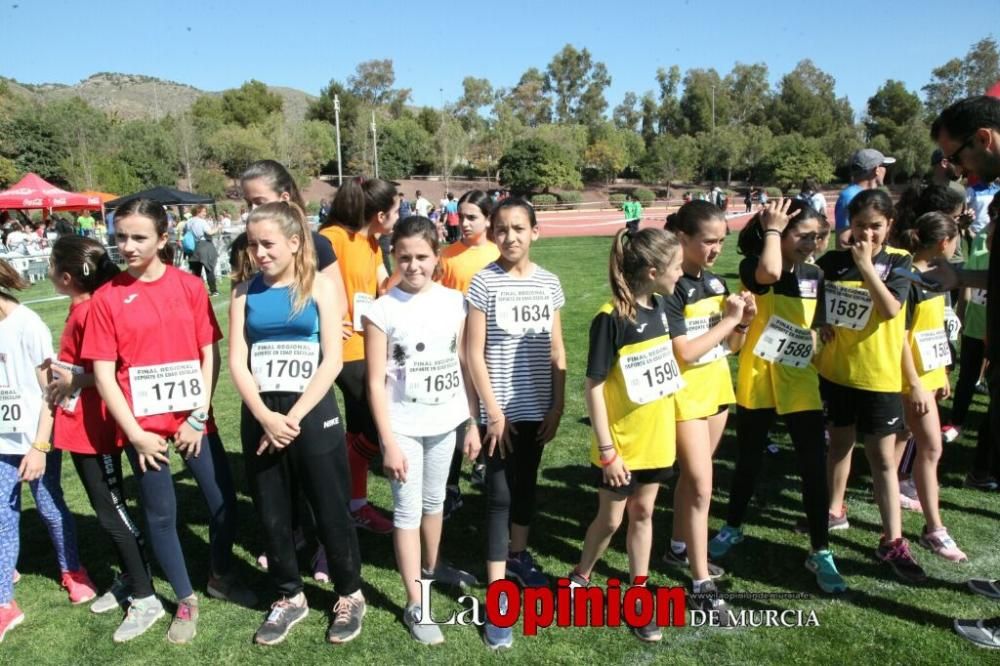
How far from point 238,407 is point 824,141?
7136 cm

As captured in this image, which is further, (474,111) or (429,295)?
(474,111)

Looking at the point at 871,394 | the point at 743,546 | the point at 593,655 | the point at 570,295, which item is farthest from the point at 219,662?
the point at 570,295

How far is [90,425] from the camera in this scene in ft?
9.57

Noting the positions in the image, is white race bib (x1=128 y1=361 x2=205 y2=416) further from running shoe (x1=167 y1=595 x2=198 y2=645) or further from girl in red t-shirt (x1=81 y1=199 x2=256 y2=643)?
running shoe (x1=167 y1=595 x2=198 y2=645)

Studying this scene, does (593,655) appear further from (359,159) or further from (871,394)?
(359,159)

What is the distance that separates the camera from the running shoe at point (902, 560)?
10.7 feet

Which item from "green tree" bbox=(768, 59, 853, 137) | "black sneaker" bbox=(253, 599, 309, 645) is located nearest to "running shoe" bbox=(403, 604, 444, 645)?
"black sneaker" bbox=(253, 599, 309, 645)

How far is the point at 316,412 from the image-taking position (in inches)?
111

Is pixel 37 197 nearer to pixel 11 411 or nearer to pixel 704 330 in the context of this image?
pixel 11 411

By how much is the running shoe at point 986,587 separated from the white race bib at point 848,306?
1.30m

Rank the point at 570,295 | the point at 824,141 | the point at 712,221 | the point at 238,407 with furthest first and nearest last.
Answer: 1. the point at 824,141
2. the point at 570,295
3. the point at 238,407
4. the point at 712,221

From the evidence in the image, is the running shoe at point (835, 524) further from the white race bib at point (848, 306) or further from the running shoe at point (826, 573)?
the white race bib at point (848, 306)

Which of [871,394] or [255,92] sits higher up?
[255,92]

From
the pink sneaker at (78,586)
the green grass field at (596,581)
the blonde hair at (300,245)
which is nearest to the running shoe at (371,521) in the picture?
the green grass field at (596,581)
